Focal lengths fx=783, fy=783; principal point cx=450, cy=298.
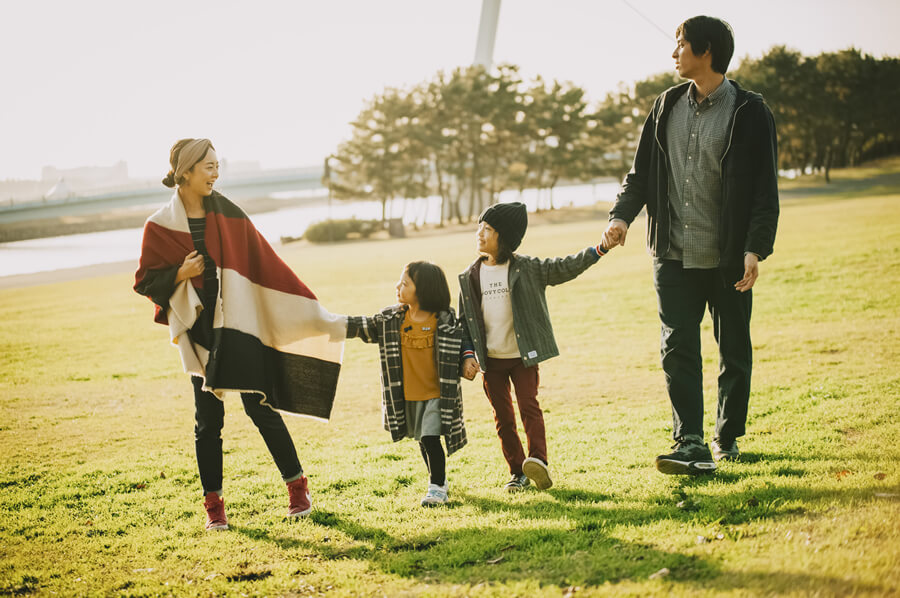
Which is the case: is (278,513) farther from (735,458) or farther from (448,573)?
(735,458)

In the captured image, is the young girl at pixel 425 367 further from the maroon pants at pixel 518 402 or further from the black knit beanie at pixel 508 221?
the black knit beanie at pixel 508 221

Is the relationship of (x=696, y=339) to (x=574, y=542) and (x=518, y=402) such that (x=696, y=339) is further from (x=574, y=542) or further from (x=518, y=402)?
(x=574, y=542)

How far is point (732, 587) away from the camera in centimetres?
289

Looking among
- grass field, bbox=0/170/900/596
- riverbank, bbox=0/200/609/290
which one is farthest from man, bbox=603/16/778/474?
riverbank, bbox=0/200/609/290

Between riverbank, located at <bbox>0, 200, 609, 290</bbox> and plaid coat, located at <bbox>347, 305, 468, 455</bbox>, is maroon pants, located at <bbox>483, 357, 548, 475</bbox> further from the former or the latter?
riverbank, located at <bbox>0, 200, 609, 290</bbox>

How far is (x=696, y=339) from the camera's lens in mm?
4633

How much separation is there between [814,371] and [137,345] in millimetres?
11171

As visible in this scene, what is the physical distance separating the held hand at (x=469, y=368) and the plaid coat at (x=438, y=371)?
0.17 ft

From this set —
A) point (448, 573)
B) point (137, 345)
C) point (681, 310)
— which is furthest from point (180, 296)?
point (137, 345)

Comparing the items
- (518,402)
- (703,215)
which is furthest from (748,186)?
(518,402)

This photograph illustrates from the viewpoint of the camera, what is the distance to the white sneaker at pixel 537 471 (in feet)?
14.9

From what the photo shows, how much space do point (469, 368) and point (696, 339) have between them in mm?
1357

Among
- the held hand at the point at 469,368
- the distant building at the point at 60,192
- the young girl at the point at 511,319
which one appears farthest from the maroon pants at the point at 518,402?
the distant building at the point at 60,192

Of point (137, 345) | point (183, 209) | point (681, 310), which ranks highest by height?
point (183, 209)
